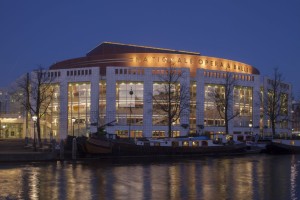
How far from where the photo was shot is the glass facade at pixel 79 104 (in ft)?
319

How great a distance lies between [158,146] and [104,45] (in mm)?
61229

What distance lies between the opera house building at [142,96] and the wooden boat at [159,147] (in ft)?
84.6

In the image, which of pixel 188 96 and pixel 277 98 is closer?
pixel 188 96

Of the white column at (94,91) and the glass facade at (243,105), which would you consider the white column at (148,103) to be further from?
the glass facade at (243,105)

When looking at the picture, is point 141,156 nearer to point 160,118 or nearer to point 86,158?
point 86,158

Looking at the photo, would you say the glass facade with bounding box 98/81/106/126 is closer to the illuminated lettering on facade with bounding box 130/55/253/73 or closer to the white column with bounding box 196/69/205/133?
the illuminated lettering on facade with bounding box 130/55/253/73

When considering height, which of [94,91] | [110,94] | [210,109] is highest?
[94,91]

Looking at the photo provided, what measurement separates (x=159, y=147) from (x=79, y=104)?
44428 mm

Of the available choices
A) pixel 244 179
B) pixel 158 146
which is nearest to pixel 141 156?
pixel 158 146

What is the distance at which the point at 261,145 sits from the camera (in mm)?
78500

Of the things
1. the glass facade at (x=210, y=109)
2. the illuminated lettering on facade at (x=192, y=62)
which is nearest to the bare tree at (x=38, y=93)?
the illuminated lettering on facade at (x=192, y=62)

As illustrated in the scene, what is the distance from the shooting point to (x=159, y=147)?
5853 centimetres

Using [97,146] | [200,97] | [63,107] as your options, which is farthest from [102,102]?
[97,146]

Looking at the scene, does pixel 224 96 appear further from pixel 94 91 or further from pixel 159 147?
pixel 159 147
